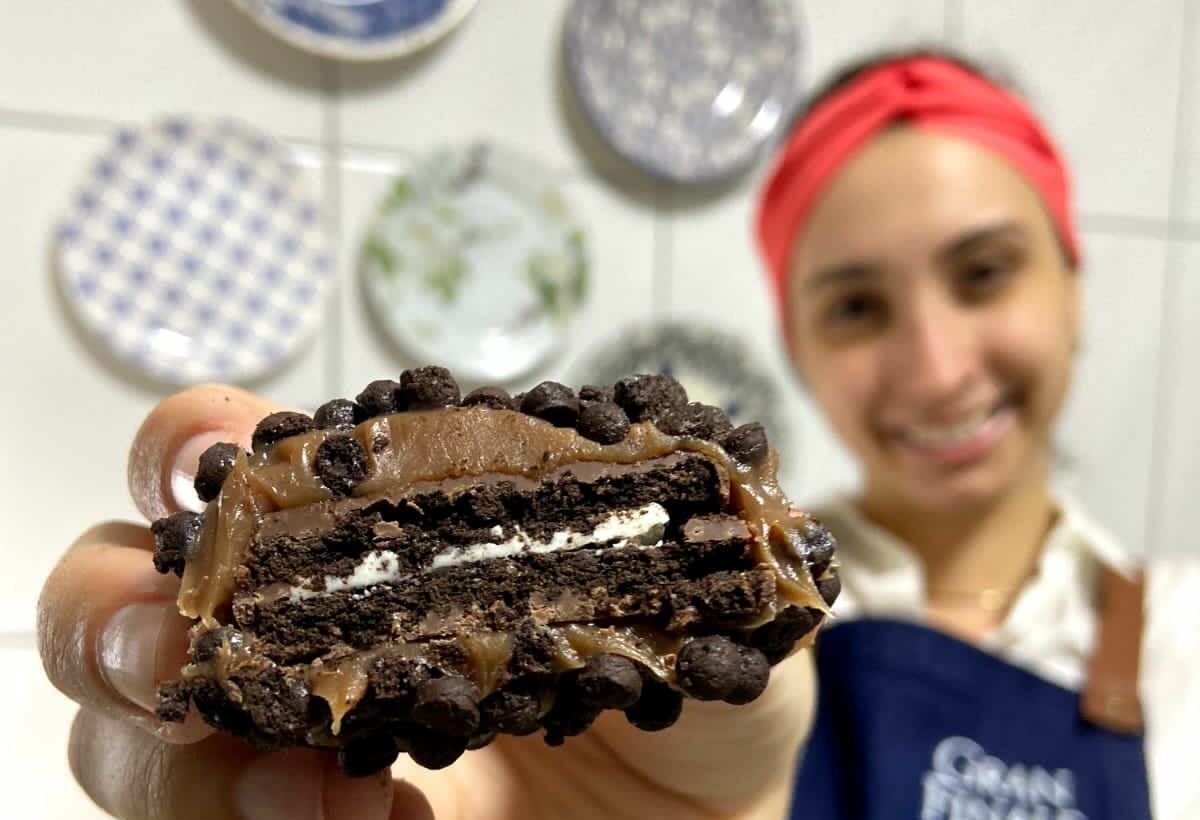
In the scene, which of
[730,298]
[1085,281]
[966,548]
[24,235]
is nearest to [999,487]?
[966,548]

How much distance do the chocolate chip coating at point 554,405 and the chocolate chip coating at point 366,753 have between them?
0.30m

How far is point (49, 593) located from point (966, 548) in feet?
5.76

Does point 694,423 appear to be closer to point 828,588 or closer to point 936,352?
point 828,588

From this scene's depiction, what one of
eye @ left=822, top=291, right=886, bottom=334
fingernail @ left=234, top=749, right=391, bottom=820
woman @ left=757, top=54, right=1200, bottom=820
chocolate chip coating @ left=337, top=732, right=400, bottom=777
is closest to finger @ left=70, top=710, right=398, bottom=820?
fingernail @ left=234, top=749, right=391, bottom=820

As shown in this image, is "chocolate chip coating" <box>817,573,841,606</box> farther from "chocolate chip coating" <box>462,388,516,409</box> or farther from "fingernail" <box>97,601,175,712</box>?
"fingernail" <box>97,601,175,712</box>

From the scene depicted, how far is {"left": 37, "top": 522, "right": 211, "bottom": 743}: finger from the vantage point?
2.64 ft

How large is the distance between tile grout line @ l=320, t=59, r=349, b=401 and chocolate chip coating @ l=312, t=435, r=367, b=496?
4.12 feet

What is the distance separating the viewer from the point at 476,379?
A: 1.96 metres

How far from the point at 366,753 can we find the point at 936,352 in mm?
1292

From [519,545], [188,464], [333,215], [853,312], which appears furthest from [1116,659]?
[333,215]

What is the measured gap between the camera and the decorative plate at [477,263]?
6.19 feet

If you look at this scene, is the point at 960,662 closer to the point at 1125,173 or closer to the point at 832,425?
the point at 832,425

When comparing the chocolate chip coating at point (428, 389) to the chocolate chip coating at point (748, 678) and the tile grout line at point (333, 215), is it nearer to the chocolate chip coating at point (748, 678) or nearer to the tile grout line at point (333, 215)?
the chocolate chip coating at point (748, 678)

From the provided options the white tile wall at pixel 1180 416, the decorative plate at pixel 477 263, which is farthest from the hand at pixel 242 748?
the white tile wall at pixel 1180 416
